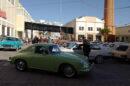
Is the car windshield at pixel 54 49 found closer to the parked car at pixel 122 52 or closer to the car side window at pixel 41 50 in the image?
the car side window at pixel 41 50

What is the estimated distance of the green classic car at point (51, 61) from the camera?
1266cm

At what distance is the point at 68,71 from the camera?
503 inches

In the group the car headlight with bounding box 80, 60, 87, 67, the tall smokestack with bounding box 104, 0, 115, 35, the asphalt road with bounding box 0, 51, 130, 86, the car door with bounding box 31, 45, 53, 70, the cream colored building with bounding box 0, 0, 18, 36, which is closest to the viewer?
the asphalt road with bounding box 0, 51, 130, 86

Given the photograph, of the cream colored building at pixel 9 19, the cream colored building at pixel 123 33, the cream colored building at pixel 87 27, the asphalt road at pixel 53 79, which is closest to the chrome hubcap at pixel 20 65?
the asphalt road at pixel 53 79

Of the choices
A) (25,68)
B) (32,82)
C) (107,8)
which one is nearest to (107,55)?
(25,68)

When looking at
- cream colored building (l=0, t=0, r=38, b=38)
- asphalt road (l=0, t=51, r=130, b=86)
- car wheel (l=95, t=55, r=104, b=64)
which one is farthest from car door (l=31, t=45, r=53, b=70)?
cream colored building (l=0, t=0, r=38, b=38)

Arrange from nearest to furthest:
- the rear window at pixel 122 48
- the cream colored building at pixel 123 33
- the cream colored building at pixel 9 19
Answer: the rear window at pixel 122 48, the cream colored building at pixel 9 19, the cream colored building at pixel 123 33

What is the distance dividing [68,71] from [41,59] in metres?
1.44

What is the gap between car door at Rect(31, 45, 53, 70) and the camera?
13.3 metres

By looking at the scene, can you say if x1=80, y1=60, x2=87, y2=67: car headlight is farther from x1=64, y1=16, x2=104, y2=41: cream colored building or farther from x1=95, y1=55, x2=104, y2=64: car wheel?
A: x1=64, y1=16, x2=104, y2=41: cream colored building

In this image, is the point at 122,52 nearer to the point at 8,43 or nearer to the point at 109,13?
the point at 8,43

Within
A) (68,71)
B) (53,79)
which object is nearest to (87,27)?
(68,71)

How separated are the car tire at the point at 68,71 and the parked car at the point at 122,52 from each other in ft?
26.5

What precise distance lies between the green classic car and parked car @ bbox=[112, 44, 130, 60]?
23.2ft
